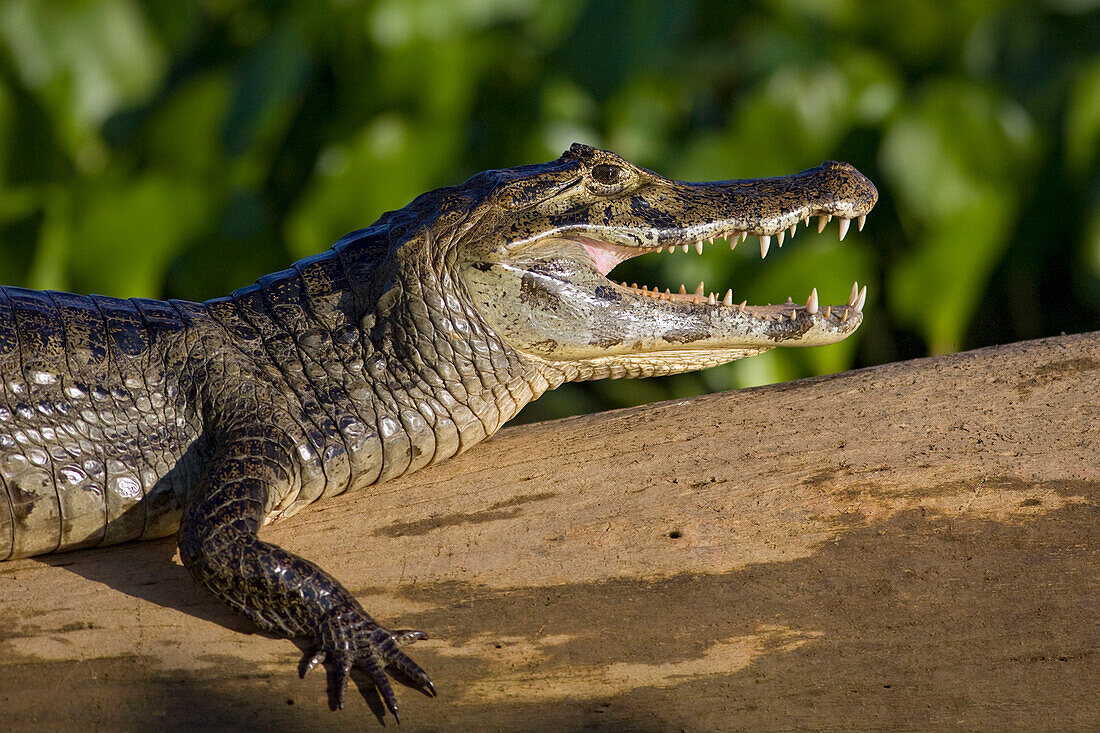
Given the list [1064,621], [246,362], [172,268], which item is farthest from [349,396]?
[172,268]

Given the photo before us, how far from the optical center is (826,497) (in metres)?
2.26

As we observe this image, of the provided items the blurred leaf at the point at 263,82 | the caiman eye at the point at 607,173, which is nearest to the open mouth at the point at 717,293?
the caiman eye at the point at 607,173

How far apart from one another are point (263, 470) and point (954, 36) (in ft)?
12.4

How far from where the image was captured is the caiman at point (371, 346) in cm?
225

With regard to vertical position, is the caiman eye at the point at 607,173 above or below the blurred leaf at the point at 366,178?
below

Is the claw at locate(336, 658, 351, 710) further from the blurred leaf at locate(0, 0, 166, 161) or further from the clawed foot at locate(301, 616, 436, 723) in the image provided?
the blurred leaf at locate(0, 0, 166, 161)

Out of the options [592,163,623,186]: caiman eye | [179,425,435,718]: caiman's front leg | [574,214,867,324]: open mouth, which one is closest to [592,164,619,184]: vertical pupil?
[592,163,623,186]: caiman eye

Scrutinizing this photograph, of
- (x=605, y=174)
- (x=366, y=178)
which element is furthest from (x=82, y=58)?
(x=605, y=174)

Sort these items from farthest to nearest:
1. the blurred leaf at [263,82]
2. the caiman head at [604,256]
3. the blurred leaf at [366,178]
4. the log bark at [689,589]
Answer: the blurred leaf at [263,82]
the blurred leaf at [366,178]
the caiman head at [604,256]
the log bark at [689,589]

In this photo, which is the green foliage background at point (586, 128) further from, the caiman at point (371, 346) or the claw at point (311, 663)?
the claw at point (311, 663)

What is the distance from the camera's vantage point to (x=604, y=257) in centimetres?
266

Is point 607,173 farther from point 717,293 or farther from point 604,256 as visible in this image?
point 717,293

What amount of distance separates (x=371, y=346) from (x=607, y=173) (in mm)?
820

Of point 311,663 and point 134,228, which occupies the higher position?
point 134,228
